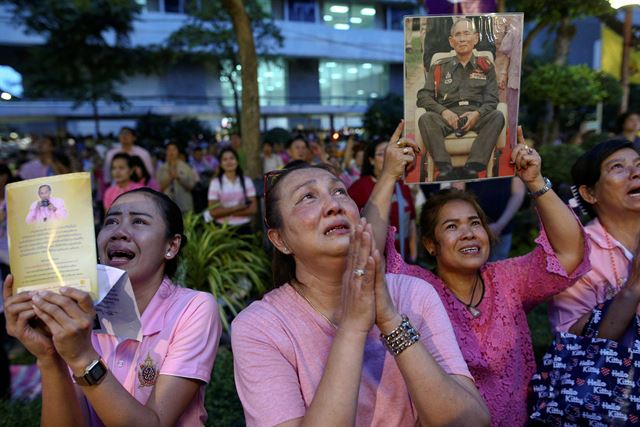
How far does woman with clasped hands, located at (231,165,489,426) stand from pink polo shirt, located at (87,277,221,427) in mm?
241

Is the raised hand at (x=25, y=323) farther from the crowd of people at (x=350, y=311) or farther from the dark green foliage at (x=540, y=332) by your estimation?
the dark green foliage at (x=540, y=332)

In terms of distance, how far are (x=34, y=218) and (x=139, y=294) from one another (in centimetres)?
73

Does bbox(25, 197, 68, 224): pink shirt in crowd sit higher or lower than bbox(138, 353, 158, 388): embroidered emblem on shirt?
higher

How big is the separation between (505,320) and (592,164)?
96 centimetres

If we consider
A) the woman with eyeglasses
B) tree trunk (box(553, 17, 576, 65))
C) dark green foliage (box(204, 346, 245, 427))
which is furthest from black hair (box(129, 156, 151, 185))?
tree trunk (box(553, 17, 576, 65))

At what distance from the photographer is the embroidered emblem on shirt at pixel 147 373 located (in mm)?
1984

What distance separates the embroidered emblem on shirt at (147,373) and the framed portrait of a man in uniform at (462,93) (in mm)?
1274

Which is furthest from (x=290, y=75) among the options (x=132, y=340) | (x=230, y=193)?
(x=132, y=340)

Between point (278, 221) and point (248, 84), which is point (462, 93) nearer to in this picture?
point (278, 221)

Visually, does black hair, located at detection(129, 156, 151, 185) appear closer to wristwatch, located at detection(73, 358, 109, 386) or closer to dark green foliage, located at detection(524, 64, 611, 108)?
wristwatch, located at detection(73, 358, 109, 386)

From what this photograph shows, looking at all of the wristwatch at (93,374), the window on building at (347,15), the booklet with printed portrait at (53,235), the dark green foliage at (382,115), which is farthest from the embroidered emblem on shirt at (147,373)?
the window on building at (347,15)

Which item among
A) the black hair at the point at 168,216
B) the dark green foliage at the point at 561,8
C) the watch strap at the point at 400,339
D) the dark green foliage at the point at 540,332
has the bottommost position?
the dark green foliage at the point at 540,332

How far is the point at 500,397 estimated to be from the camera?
232cm

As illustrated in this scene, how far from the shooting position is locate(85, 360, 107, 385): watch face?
1.62 meters
